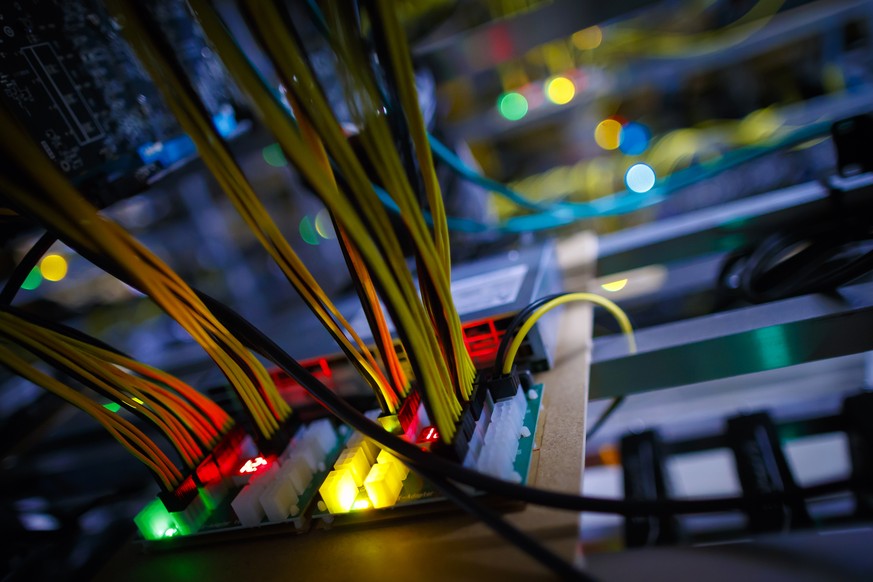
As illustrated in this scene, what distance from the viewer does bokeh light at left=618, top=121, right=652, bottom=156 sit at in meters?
→ 1.82

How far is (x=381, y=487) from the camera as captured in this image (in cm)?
55

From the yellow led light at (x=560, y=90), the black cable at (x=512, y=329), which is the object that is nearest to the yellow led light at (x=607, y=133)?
the yellow led light at (x=560, y=90)

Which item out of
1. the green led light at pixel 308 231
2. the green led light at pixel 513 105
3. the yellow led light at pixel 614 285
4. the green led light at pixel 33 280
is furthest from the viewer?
the green led light at pixel 513 105

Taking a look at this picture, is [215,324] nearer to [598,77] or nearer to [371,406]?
[371,406]

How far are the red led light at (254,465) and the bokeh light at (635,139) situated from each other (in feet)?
5.40

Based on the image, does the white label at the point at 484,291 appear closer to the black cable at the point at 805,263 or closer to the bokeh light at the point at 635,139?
the black cable at the point at 805,263

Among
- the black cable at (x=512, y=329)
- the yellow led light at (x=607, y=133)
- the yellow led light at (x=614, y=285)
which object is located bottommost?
the black cable at (x=512, y=329)

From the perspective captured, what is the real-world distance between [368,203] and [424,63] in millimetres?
821

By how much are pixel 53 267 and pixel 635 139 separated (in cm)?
187

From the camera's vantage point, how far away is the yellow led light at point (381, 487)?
554mm

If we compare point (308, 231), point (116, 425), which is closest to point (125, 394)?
point (116, 425)

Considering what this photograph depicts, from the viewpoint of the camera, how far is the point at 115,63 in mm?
848

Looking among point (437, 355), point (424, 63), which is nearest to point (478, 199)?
point (424, 63)

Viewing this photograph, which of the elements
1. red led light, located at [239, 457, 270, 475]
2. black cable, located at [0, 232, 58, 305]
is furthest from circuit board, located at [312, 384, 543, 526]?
black cable, located at [0, 232, 58, 305]
